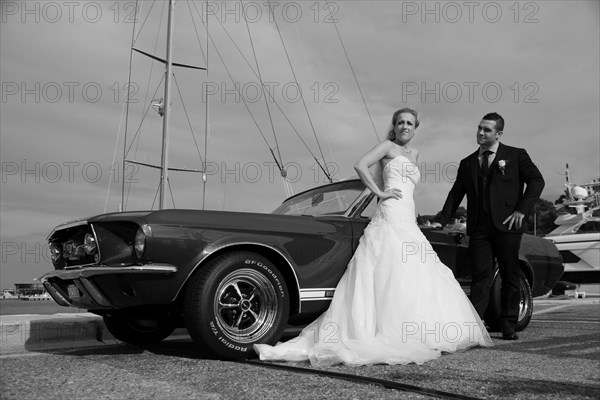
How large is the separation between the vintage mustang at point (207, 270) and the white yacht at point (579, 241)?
23212mm

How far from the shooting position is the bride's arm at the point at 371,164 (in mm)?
4684

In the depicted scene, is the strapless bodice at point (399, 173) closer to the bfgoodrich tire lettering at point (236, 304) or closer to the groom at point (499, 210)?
the groom at point (499, 210)

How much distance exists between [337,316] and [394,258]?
2.01 ft

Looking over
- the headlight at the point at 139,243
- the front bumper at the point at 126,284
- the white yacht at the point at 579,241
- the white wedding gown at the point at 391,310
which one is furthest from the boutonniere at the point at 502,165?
the white yacht at the point at 579,241

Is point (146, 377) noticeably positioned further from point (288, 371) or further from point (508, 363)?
point (508, 363)

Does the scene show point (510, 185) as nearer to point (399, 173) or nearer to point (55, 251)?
point (399, 173)

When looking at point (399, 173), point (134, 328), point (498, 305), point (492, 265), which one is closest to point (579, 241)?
point (498, 305)

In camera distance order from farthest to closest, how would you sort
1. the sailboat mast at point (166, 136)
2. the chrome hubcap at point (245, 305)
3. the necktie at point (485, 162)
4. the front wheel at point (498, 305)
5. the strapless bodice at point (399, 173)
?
1. the sailboat mast at point (166, 136)
2. the front wheel at point (498, 305)
3. the necktie at point (485, 162)
4. the strapless bodice at point (399, 173)
5. the chrome hubcap at point (245, 305)

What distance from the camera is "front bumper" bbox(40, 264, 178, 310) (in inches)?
142

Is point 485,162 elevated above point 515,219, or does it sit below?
above

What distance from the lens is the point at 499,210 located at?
497 centimetres

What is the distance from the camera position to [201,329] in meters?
3.65

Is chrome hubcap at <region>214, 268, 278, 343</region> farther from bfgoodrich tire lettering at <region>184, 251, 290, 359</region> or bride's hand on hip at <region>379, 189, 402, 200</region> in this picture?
bride's hand on hip at <region>379, 189, 402, 200</region>

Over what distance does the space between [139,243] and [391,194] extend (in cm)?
204
